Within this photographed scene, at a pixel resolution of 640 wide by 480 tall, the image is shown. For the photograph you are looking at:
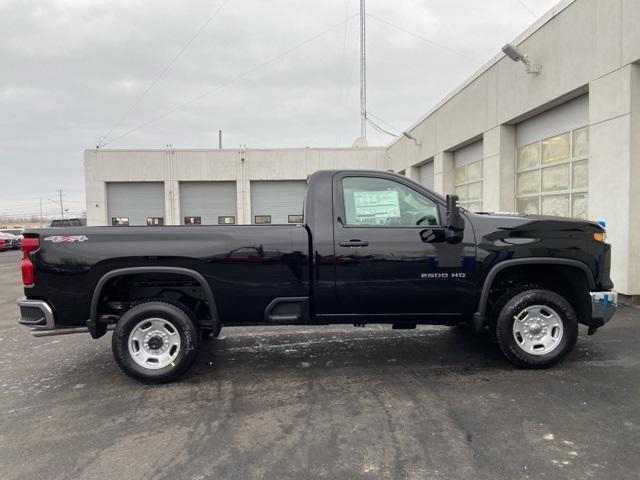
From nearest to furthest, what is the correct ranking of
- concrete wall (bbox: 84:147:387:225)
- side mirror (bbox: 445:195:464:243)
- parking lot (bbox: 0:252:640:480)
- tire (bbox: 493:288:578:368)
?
parking lot (bbox: 0:252:640:480) → side mirror (bbox: 445:195:464:243) → tire (bbox: 493:288:578:368) → concrete wall (bbox: 84:147:387:225)

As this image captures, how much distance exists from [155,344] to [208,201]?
21436 millimetres

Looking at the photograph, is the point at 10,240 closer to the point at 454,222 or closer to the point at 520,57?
the point at 520,57

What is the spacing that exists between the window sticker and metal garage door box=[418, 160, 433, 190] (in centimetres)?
1305

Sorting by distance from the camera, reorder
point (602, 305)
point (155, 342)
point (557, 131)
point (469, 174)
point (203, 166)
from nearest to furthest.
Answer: point (155, 342)
point (602, 305)
point (557, 131)
point (469, 174)
point (203, 166)

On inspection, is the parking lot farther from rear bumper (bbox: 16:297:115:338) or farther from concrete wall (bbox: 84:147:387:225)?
concrete wall (bbox: 84:147:387:225)

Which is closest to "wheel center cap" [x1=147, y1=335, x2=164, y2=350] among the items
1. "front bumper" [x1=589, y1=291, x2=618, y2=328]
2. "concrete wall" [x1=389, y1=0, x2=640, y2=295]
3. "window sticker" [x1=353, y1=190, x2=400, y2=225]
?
"window sticker" [x1=353, y1=190, x2=400, y2=225]

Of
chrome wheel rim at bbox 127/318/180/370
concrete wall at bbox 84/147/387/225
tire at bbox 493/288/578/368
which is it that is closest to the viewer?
chrome wheel rim at bbox 127/318/180/370

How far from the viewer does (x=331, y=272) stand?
14.6 ft

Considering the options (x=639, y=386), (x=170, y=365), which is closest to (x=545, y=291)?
(x=639, y=386)

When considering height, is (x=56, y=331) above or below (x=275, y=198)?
below

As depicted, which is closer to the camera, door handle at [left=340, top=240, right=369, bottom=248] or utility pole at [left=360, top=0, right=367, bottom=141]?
door handle at [left=340, top=240, right=369, bottom=248]

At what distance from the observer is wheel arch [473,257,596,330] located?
448 centimetres

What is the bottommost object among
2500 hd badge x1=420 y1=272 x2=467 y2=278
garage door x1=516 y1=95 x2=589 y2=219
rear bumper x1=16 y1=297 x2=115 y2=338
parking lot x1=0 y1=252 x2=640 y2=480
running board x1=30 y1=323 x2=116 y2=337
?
parking lot x1=0 y1=252 x2=640 y2=480

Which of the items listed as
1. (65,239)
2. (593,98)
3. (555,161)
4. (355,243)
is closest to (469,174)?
(555,161)
